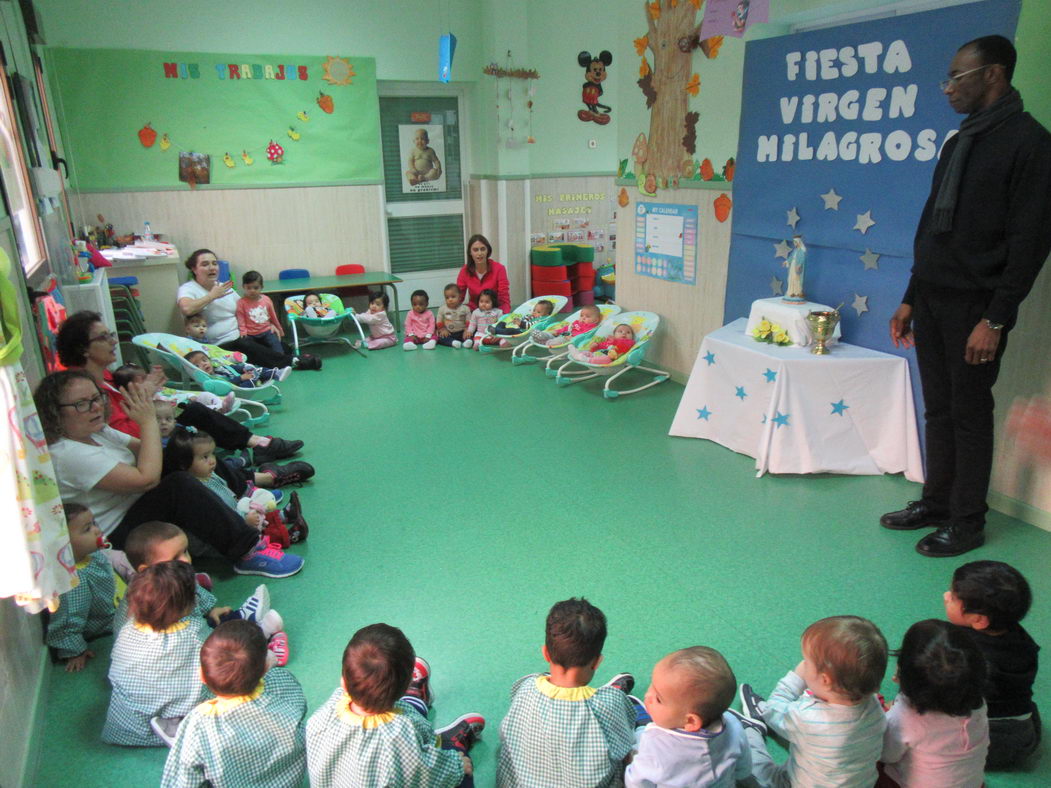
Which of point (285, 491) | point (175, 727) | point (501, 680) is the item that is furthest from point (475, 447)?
point (175, 727)

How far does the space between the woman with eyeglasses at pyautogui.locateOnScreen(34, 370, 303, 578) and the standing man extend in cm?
270

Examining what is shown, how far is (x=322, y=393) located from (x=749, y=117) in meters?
3.35

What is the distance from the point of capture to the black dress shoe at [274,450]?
3.97 metres

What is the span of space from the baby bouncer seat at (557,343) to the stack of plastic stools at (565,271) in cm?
154

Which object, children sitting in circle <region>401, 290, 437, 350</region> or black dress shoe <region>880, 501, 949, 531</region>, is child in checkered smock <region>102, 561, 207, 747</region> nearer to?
black dress shoe <region>880, 501, 949, 531</region>

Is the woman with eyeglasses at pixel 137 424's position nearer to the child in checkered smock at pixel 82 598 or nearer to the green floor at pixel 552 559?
the green floor at pixel 552 559

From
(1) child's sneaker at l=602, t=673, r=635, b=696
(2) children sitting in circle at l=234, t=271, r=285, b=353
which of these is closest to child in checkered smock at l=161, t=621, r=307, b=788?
(1) child's sneaker at l=602, t=673, r=635, b=696

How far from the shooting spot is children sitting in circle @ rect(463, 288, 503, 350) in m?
6.44

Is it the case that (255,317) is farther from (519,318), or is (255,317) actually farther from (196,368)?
(519,318)

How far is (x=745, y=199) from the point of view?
4.39 m

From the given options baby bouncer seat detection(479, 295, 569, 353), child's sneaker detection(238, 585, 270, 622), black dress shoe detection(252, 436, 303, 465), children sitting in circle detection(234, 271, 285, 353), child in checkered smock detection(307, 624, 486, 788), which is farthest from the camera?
baby bouncer seat detection(479, 295, 569, 353)

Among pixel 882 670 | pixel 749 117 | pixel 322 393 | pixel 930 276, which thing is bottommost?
pixel 322 393

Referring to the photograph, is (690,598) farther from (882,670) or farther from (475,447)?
(475,447)

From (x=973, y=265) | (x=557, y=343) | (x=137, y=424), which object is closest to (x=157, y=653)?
(x=137, y=424)
